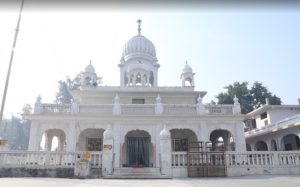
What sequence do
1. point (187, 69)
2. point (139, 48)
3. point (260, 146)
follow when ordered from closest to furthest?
point (187, 69), point (139, 48), point (260, 146)

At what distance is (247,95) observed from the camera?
146 ft

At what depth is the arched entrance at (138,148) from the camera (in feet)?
66.2

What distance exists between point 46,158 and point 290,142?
22.9 metres

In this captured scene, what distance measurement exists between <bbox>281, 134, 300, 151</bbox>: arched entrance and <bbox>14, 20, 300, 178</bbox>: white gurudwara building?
6.95 meters

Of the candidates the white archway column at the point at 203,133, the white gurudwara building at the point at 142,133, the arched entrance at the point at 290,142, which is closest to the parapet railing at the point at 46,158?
the white gurudwara building at the point at 142,133

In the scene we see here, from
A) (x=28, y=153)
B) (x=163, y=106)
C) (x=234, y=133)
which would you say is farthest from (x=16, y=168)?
(x=234, y=133)

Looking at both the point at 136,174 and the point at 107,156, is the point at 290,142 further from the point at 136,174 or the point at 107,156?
the point at 107,156

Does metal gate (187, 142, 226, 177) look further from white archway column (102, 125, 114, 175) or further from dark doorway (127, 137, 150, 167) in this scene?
dark doorway (127, 137, 150, 167)

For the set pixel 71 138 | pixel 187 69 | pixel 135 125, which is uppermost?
pixel 187 69

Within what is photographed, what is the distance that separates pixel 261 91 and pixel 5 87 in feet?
140

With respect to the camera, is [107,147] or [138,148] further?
[138,148]

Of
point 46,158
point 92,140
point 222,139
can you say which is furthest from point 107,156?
point 222,139

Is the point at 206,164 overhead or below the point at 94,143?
below

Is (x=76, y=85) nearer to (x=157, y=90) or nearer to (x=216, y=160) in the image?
(x=157, y=90)
